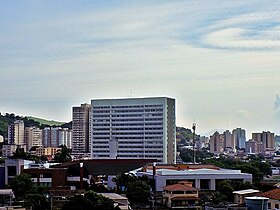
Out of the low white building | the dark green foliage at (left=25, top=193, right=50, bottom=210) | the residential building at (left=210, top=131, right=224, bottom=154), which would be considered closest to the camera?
the dark green foliage at (left=25, top=193, right=50, bottom=210)

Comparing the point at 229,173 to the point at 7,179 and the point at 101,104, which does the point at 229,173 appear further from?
the point at 101,104

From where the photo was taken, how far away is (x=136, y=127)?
148 feet

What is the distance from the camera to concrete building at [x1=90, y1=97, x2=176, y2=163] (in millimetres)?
43781

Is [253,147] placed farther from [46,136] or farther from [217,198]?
[217,198]

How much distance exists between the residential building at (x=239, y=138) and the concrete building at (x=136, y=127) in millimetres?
56237

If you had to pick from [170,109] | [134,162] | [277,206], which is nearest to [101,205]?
[277,206]

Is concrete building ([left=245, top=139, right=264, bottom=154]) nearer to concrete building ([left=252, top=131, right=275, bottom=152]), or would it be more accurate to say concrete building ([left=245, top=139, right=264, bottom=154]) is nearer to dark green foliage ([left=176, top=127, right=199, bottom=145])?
concrete building ([left=252, top=131, right=275, bottom=152])

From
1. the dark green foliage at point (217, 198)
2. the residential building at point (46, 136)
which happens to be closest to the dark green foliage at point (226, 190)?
the dark green foliage at point (217, 198)

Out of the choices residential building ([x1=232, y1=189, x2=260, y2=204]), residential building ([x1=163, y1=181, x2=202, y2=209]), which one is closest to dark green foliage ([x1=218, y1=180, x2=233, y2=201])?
residential building ([x1=232, y1=189, x2=260, y2=204])

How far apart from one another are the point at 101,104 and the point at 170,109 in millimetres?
5907

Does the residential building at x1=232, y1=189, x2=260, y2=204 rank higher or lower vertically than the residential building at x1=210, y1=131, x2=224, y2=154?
lower

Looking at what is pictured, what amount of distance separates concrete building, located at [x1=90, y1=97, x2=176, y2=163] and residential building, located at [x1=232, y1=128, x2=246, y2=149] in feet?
185

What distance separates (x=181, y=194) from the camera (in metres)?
21.6

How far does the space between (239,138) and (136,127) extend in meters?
63.1
